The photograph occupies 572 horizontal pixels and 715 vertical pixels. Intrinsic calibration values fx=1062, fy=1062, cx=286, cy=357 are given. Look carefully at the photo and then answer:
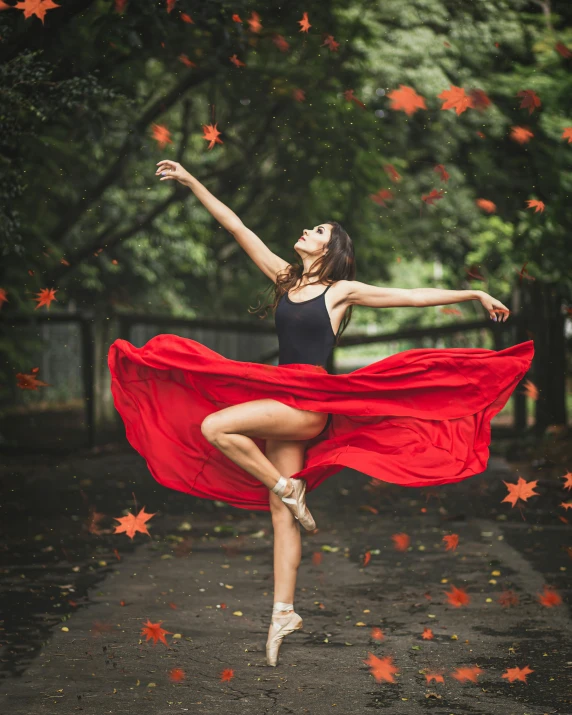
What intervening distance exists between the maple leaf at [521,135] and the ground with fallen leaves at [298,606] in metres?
5.16

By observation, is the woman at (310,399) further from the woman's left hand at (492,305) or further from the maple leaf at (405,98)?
the maple leaf at (405,98)

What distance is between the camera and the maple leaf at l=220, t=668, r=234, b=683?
504 centimetres

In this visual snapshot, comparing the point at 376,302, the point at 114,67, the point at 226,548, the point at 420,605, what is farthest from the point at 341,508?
Answer: the point at 376,302

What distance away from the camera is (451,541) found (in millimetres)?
8695

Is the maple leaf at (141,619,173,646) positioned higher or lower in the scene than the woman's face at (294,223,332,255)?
lower

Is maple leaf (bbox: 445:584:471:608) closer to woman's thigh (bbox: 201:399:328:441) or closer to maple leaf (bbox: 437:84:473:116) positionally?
woman's thigh (bbox: 201:399:328:441)

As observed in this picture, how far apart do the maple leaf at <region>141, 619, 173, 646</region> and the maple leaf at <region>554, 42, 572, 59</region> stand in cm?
973

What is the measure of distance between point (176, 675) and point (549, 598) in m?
2.69

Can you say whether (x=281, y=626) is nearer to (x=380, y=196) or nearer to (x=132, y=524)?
(x=132, y=524)

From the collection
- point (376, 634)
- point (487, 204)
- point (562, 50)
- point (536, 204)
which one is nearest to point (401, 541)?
point (376, 634)

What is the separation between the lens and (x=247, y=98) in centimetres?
1521

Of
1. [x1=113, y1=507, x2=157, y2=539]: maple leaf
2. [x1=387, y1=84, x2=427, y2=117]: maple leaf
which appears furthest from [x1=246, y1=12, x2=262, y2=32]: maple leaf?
[x1=113, y1=507, x2=157, y2=539]: maple leaf

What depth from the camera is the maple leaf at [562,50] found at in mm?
13178

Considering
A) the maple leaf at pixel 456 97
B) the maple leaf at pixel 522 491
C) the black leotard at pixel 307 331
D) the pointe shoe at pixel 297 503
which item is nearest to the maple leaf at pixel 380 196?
the maple leaf at pixel 456 97
